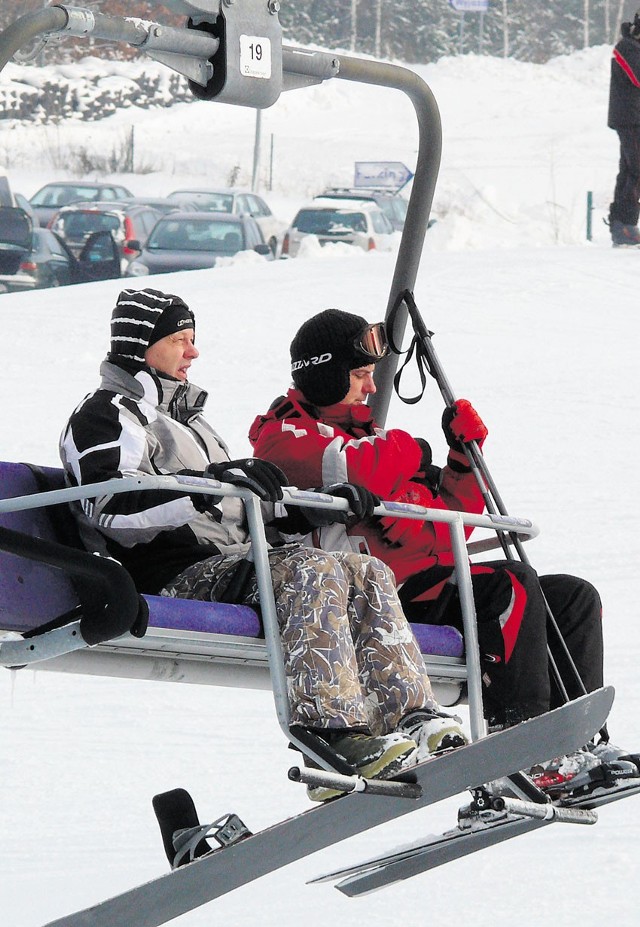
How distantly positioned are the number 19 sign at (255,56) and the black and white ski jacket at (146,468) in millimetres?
787

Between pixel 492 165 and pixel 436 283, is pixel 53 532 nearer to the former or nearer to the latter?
pixel 436 283

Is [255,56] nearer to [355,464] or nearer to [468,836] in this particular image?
[355,464]

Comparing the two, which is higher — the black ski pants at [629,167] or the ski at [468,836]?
the black ski pants at [629,167]

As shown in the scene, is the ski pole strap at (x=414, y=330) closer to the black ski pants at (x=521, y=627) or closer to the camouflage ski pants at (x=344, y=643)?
the black ski pants at (x=521, y=627)

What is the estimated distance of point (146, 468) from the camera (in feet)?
12.4

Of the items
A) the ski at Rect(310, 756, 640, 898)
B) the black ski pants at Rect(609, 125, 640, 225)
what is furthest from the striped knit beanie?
the black ski pants at Rect(609, 125, 640, 225)

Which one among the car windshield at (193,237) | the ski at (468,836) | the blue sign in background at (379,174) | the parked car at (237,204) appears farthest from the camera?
the blue sign in background at (379,174)

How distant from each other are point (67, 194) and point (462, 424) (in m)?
18.8

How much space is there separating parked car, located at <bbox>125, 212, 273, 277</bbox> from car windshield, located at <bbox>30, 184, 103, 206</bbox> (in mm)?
5556

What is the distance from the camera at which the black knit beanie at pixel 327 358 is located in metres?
4.02

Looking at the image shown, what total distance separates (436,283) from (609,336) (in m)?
1.54

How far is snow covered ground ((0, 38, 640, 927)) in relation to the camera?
499 centimetres

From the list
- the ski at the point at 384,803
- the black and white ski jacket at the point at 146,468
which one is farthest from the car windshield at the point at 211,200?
the ski at the point at 384,803

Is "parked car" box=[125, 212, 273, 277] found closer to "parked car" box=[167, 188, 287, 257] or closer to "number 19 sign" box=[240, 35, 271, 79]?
"parked car" box=[167, 188, 287, 257]
